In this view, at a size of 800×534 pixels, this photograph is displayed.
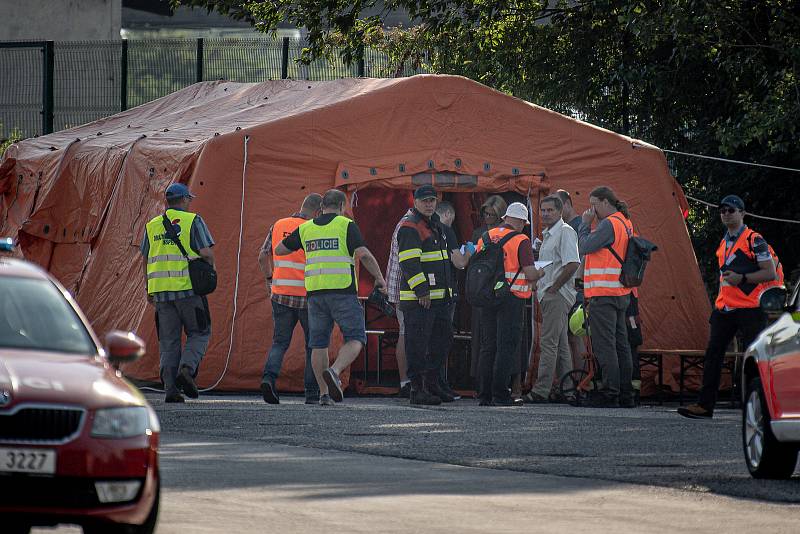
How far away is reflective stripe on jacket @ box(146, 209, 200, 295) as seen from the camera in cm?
1591

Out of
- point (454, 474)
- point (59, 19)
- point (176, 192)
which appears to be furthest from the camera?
point (59, 19)

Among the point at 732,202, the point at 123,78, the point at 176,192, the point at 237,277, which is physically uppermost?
the point at 123,78

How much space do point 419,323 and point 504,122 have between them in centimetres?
339

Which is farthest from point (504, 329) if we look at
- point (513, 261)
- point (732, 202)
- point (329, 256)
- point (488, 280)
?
point (732, 202)

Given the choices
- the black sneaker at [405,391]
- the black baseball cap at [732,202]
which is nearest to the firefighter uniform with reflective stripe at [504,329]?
the black sneaker at [405,391]

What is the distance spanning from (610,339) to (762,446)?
5.80 meters

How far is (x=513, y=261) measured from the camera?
1675 centimetres

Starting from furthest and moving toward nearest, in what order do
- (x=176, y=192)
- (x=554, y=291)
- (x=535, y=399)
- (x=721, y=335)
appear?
(x=535, y=399)
(x=554, y=291)
(x=176, y=192)
(x=721, y=335)

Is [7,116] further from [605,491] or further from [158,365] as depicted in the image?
[605,491]

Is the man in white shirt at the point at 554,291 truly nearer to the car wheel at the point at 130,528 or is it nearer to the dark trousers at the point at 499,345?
the dark trousers at the point at 499,345

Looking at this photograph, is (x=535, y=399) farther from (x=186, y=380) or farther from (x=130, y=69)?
(x=130, y=69)

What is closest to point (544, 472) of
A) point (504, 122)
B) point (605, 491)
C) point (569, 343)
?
point (605, 491)

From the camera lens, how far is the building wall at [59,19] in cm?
3953

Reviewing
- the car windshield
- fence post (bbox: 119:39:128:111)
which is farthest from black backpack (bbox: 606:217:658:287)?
fence post (bbox: 119:39:128:111)
